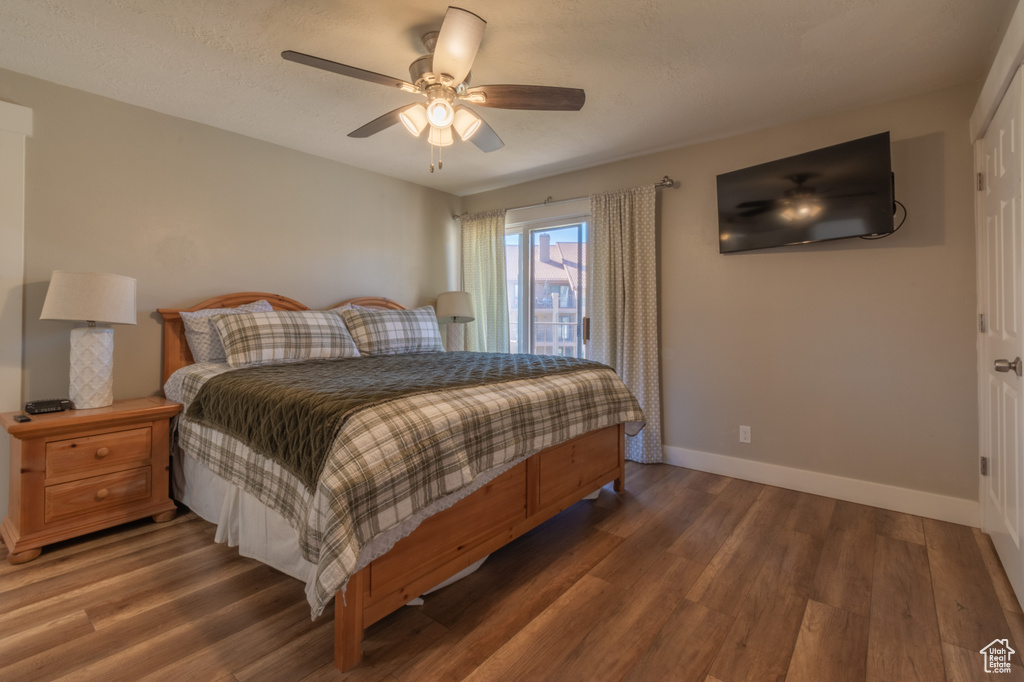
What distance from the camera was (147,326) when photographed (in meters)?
2.77

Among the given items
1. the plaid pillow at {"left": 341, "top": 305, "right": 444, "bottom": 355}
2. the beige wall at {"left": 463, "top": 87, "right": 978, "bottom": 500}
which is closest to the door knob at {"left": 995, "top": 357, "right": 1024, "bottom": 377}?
the beige wall at {"left": 463, "top": 87, "right": 978, "bottom": 500}

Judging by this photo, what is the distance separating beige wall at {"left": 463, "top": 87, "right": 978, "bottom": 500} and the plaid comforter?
4.75 ft

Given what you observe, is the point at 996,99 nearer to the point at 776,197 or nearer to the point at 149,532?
the point at 776,197

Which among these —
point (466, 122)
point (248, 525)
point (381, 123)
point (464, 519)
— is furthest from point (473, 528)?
point (381, 123)

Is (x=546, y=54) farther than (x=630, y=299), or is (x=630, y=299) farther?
(x=630, y=299)

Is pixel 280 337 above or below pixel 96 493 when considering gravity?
above

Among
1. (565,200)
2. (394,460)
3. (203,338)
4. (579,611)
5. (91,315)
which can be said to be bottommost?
(579,611)

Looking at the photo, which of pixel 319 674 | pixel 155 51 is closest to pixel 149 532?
pixel 319 674

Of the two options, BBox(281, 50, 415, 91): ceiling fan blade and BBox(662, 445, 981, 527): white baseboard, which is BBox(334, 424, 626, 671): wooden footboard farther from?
BBox(281, 50, 415, 91): ceiling fan blade

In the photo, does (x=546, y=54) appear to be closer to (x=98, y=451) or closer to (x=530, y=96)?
(x=530, y=96)

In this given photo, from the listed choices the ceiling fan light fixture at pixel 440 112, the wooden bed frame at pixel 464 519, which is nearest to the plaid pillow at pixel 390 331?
the wooden bed frame at pixel 464 519

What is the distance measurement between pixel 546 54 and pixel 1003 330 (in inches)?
93.1

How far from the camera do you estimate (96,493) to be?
87.5 inches

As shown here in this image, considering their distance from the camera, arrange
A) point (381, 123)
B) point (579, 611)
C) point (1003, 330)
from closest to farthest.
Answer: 1. point (579, 611)
2. point (1003, 330)
3. point (381, 123)
